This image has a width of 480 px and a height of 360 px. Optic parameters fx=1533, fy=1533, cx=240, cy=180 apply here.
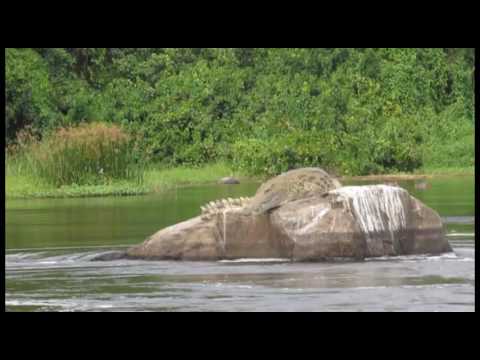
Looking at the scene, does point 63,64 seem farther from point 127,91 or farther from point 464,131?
point 464,131

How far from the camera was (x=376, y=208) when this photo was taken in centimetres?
1625

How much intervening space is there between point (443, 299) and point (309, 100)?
2997 centimetres

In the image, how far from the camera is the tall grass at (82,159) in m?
31.7

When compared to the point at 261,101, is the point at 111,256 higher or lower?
lower

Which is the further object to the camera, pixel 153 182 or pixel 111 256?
pixel 153 182

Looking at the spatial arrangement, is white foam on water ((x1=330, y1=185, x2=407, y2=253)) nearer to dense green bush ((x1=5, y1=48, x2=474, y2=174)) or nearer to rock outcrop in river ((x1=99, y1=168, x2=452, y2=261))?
rock outcrop in river ((x1=99, y1=168, x2=452, y2=261))

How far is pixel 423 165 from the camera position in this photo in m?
38.9

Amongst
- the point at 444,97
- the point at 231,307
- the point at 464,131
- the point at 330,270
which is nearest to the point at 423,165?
the point at 464,131

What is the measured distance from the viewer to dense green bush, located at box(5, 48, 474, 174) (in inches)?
1527

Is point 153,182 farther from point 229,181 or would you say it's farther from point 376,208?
point 376,208

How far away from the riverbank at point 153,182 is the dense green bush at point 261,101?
0.67 m

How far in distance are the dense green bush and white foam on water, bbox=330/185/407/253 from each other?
69.3 ft

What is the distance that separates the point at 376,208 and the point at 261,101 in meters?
27.7

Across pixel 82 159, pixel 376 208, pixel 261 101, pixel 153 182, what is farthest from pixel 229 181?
pixel 376 208
